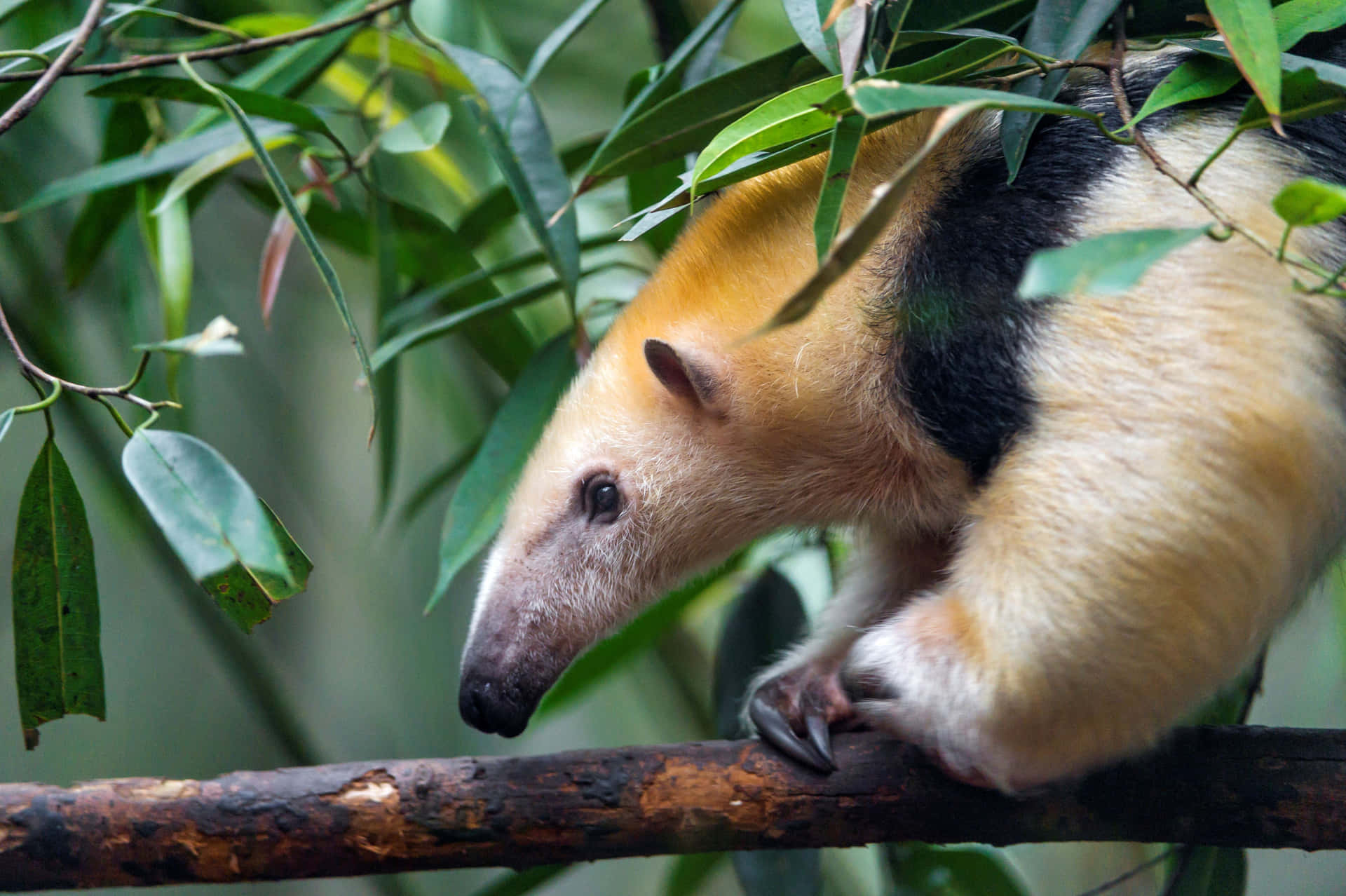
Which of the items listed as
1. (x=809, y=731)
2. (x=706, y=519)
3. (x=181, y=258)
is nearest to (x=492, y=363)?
(x=181, y=258)

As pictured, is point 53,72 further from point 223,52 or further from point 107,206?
point 107,206

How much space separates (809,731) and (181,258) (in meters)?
1.46

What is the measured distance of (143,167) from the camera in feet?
6.31

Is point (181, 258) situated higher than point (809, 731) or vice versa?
point (181, 258)

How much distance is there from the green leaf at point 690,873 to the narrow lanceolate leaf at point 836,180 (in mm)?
1562

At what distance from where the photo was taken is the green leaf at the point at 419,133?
1.89 metres

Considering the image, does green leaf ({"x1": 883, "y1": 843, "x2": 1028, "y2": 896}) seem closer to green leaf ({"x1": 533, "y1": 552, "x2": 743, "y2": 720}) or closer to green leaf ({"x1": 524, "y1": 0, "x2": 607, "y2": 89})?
green leaf ({"x1": 533, "y1": 552, "x2": 743, "y2": 720})

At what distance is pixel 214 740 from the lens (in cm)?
445

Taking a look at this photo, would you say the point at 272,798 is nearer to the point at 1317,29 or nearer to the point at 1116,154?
the point at 1116,154

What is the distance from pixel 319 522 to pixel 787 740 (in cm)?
377

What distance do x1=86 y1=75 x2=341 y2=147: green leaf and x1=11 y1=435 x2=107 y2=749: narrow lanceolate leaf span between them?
82 centimetres

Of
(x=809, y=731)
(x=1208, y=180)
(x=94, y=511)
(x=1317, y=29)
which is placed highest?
(x=1317, y=29)

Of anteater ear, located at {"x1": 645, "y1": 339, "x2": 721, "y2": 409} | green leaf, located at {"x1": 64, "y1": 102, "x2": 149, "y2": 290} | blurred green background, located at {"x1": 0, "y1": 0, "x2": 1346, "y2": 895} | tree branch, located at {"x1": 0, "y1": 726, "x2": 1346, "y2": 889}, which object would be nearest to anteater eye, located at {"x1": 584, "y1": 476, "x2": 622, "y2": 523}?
anteater ear, located at {"x1": 645, "y1": 339, "x2": 721, "y2": 409}

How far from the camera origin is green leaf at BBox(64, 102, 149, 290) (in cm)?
214
